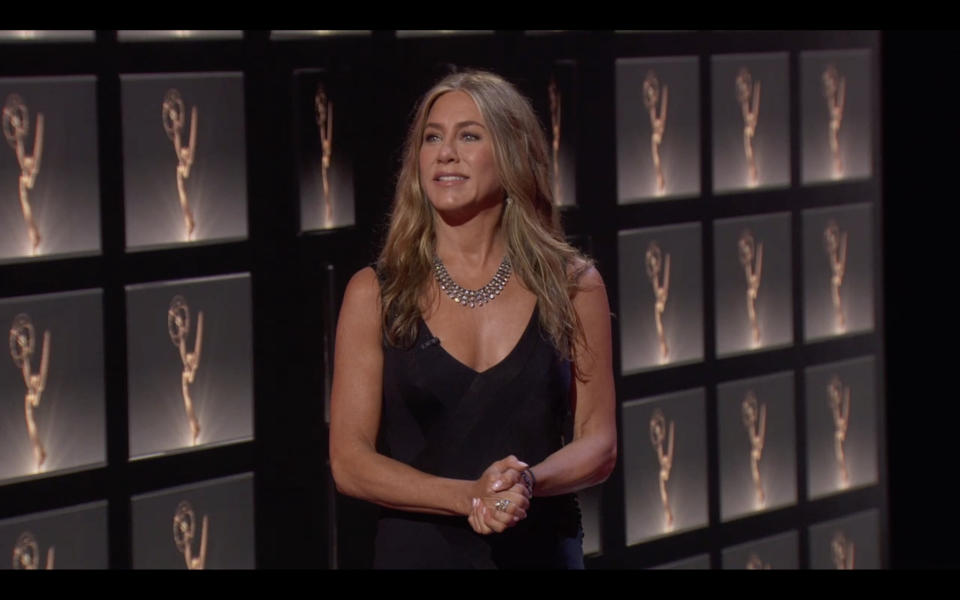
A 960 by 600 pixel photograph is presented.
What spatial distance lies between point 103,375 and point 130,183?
0.45m

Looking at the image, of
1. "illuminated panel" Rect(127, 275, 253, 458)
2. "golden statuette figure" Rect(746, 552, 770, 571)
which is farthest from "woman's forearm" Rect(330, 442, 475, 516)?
"golden statuette figure" Rect(746, 552, 770, 571)

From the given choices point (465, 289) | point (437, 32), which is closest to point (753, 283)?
point (437, 32)

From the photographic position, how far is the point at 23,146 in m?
3.71

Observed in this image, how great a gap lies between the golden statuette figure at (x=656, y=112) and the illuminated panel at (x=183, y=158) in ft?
4.43

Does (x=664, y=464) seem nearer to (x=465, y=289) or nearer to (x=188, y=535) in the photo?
(x=188, y=535)

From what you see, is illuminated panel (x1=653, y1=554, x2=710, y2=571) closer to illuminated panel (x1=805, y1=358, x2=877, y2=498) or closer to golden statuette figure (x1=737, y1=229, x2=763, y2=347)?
illuminated panel (x1=805, y1=358, x2=877, y2=498)

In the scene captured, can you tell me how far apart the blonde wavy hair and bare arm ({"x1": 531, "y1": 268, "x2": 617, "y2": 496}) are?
29mm

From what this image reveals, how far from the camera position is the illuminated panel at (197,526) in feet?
13.1

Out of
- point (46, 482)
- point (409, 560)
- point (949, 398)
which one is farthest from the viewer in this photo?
point (949, 398)

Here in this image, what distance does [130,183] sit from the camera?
12.8 feet

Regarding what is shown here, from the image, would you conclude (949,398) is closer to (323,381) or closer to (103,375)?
(323,381)

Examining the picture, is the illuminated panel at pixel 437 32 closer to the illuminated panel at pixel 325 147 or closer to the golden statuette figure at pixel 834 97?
the illuminated panel at pixel 325 147

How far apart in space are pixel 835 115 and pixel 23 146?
106 inches

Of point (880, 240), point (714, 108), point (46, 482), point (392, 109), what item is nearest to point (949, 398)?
point (880, 240)
